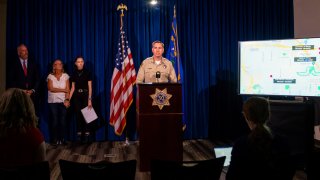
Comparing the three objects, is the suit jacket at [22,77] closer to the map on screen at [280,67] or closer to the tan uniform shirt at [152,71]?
the tan uniform shirt at [152,71]

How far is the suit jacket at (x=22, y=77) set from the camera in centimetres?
646

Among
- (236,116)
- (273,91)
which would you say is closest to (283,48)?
(273,91)

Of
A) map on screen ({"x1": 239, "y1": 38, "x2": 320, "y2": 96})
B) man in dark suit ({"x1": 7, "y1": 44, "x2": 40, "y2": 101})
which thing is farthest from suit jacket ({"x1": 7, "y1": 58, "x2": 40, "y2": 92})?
map on screen ({"x1": 239, "y1": 38, "x2": 320, "y2": 96})

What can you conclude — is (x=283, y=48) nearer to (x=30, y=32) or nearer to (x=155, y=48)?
(x=155, y=48)

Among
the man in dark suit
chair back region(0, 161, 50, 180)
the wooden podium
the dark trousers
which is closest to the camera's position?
chair back region(0, 161, 50, 180)

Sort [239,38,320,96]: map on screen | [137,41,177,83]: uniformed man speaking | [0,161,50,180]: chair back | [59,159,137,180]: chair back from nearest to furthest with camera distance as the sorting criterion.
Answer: [0,161,50,180]: chair back < [59,159,137,180]: chair back < [239,38,320,96]: map on screen < [137,41,177,83]: uniformed man speaking

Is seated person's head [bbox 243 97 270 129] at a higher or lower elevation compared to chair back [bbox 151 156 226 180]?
higher

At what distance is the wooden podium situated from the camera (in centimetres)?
466

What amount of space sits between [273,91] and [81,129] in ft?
11.3

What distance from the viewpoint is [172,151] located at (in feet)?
15.5

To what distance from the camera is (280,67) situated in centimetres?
548

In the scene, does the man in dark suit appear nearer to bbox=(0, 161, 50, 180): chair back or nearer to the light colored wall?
the light colored wall

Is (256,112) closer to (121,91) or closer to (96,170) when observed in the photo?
(96,170)

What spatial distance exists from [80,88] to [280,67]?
340 centimetres
